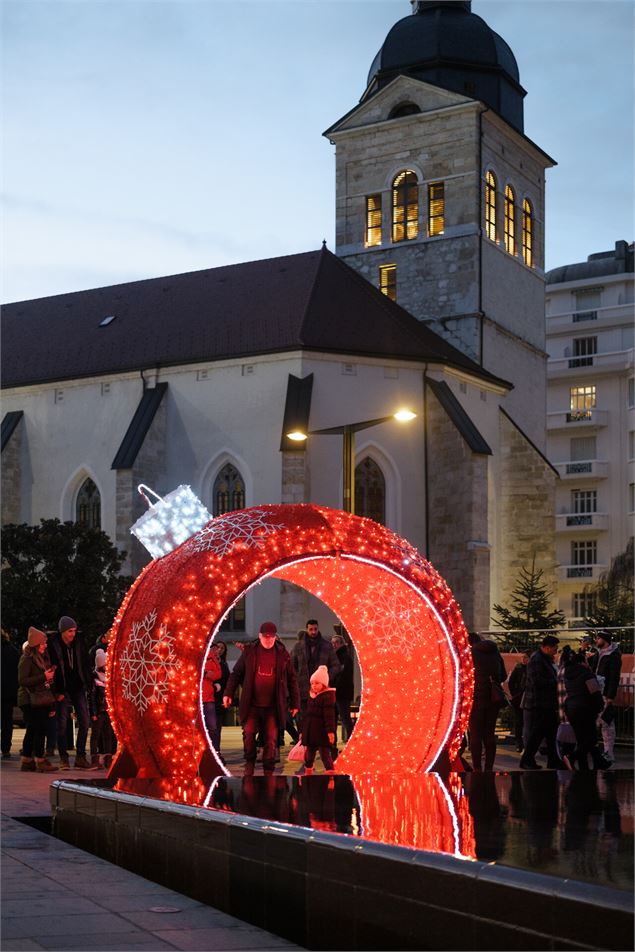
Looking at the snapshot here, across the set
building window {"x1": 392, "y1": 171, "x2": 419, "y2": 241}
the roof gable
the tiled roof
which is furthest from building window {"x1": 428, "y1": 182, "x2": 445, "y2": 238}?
the tiled roof

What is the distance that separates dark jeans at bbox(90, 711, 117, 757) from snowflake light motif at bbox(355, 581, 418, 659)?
5.05 metres

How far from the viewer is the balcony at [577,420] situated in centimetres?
6812

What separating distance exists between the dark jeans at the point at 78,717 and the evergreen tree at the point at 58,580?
40.6ft

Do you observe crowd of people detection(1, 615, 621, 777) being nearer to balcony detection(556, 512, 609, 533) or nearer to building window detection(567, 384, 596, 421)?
balcony detection(556, 512, 609, 533)

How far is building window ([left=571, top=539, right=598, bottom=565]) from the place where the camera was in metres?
65.5

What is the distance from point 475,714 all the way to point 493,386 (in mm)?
28569

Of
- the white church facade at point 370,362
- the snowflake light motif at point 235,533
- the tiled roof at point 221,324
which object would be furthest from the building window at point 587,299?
the snowflake light motif at point 235,533

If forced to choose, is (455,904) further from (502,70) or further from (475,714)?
(502,70)

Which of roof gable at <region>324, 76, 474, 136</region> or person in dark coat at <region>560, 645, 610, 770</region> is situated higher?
roof gable at <region>324, 76, 474, 136</region>

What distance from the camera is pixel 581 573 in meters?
64.2

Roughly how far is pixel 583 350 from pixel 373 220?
88.5 feet

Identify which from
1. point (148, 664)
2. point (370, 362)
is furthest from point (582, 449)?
point (148, 664)

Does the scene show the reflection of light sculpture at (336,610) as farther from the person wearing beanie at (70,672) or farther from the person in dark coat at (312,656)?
the person wearing beanie at (70,672)

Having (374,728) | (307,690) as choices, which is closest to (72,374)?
(307,690)
